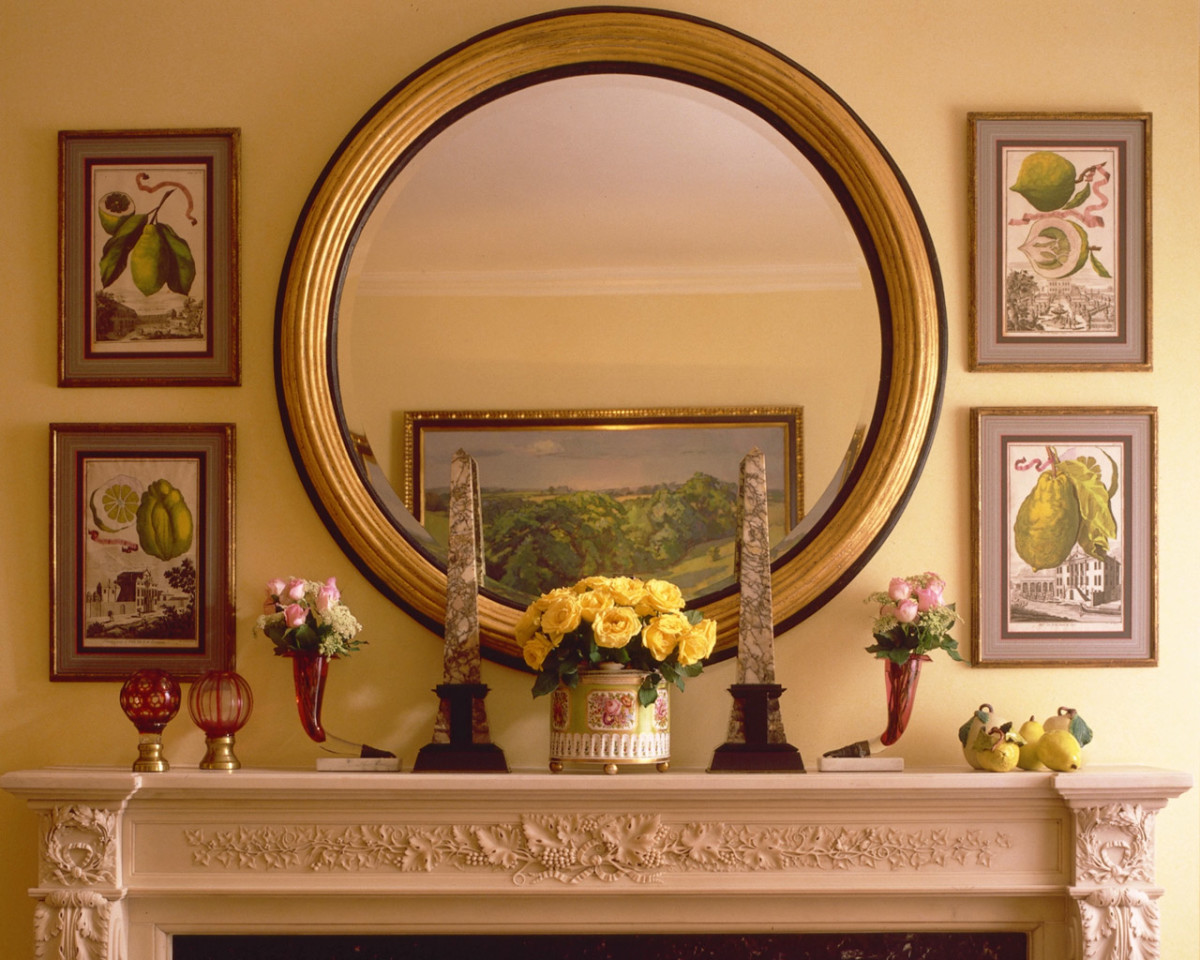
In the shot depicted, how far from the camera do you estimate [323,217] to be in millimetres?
2799

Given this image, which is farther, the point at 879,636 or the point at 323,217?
the point at 323,217

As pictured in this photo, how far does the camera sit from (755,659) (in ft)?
8.45

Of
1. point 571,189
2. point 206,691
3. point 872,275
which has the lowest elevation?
point 206,691

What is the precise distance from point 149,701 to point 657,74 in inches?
70.5

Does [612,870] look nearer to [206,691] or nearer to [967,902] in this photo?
[967,902]

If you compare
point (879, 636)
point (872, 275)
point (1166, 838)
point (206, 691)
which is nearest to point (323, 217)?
point (206, 691)

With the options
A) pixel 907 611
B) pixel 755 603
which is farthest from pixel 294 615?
pixel 907 611

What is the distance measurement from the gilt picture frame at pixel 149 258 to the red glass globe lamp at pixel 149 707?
2.24ft

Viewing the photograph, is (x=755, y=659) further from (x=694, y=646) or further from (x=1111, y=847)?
(x=1111, y=847)

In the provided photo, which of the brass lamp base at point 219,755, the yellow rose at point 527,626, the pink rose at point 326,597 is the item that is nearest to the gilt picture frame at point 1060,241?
the yellow rose at point 527,626

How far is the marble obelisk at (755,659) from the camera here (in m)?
2.54

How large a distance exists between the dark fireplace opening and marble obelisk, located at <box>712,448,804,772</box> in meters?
0.38

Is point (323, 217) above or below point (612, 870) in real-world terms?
above

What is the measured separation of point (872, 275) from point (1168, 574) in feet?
3.14
